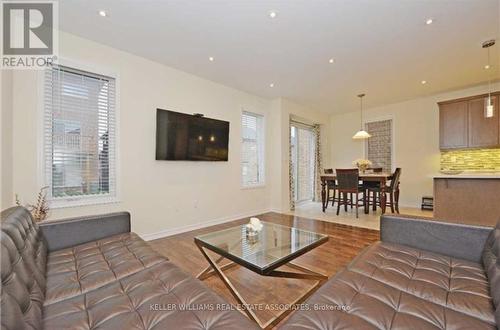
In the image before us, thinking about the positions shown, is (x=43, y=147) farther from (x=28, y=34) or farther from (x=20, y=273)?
(x=20, y=273)

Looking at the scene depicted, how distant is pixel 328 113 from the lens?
22.5ft

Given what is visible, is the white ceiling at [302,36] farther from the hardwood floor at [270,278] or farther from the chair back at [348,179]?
the hardwood floor at [270,278]

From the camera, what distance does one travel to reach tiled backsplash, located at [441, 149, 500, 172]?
451cm

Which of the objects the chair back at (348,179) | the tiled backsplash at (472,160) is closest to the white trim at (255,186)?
the chair back at (348,179)

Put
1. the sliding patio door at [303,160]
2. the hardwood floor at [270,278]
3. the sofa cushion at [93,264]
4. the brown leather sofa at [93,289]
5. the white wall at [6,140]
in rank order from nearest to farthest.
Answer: the brown leather sofa at [93,289]
the sofa cushion at [93,264]
the hardwood floor at [270,278]
the white wall at [6,140]
the sliding patio door at [303,160]

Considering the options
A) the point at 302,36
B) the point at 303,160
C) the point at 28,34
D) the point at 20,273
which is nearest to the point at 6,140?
the point at 28,34

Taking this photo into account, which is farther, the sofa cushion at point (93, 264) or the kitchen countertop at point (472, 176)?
the kitchen countertop at point (472, 176)

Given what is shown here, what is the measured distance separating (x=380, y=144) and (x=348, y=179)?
7.52ft

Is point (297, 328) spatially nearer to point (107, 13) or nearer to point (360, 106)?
point (107, 13)

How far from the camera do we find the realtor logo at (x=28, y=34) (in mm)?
2260

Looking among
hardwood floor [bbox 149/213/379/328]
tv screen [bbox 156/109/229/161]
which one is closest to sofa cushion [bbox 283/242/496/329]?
hardwood floor [bbox 149/213/379/328]

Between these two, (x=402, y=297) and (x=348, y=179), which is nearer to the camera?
(x=402, y=297)

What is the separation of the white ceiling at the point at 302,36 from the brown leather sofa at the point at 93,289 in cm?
225

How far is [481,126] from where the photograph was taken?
14.2ft
